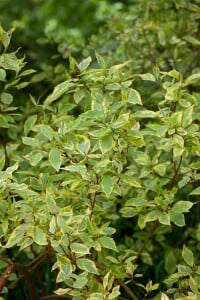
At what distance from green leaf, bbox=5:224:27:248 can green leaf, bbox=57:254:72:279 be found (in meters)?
0.12

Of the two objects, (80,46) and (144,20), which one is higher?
(144,20)

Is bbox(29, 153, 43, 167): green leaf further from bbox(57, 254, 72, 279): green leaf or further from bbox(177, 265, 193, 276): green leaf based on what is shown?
bbox(177, 265, 193, 276): green leaf

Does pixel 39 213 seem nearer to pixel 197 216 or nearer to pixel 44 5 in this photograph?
pixel 197 216

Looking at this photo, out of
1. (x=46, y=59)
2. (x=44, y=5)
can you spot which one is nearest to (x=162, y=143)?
(x=46, y=59)

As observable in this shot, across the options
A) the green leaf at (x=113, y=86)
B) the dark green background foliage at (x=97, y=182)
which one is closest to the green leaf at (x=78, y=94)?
the dark green background foliage at (x=97, y=182)

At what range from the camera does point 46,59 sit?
201 inches

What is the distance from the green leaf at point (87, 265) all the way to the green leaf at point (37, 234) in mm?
157

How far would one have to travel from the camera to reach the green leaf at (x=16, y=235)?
1.75 metres

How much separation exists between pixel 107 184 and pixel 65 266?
10.0 inches

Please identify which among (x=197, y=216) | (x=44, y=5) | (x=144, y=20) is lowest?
(x=44, y=5)

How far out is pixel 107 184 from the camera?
1749 millimetres

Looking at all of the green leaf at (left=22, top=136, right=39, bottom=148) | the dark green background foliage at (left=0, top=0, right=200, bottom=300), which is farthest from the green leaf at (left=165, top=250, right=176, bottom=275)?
the green leaf at (left=22, top=136, right=39, bottom=148)

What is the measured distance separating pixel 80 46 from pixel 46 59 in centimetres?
176

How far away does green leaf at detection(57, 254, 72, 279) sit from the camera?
1744mm
